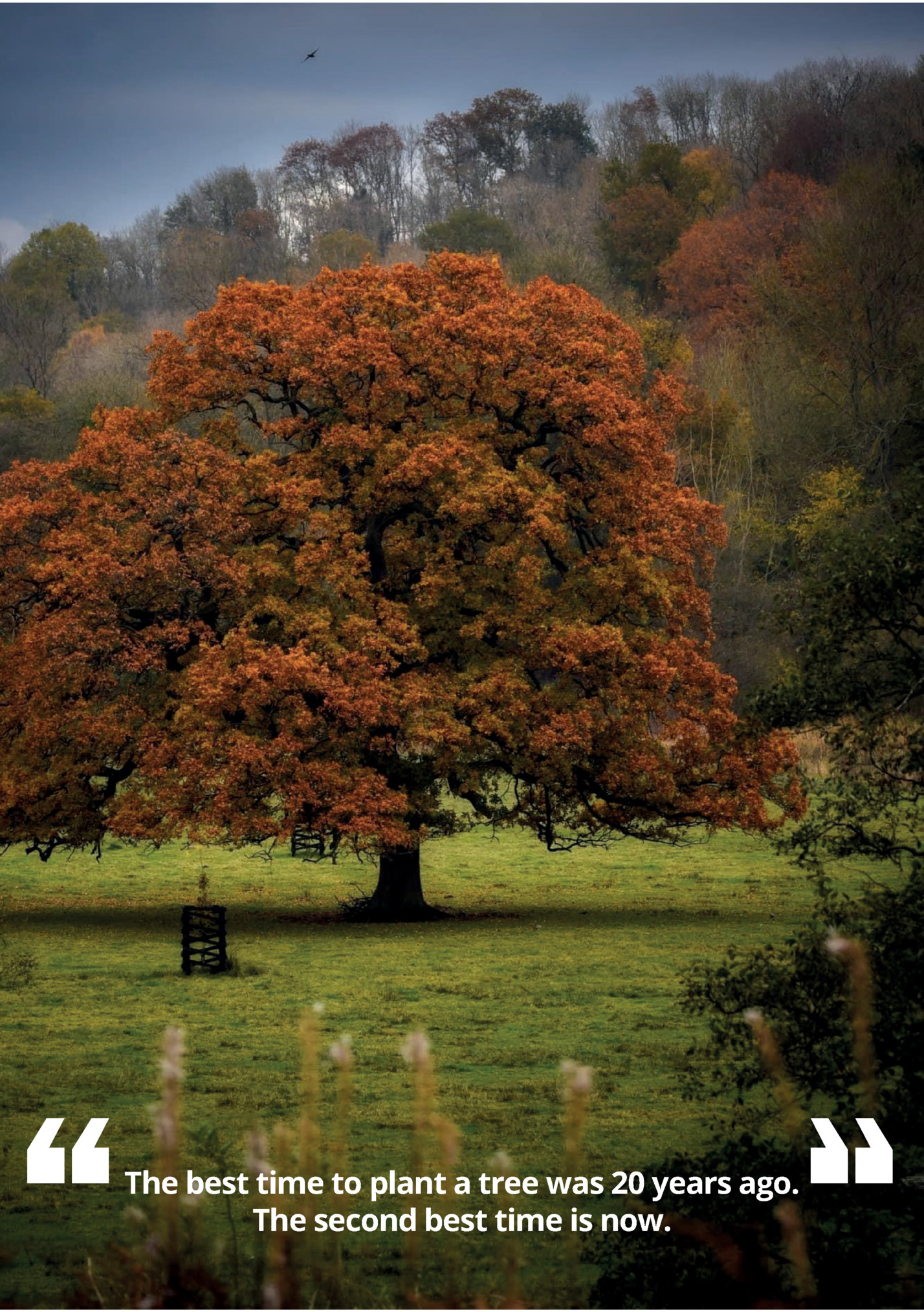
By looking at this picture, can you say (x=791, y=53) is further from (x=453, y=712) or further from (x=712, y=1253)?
(x=712, y=1253)

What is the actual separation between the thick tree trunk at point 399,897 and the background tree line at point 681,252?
13.1 meters

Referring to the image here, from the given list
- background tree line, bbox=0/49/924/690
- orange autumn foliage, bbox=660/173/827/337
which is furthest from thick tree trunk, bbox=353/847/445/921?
orange autumn foliage, bbox=660/173/827/337

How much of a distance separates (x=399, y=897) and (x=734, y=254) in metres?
62.7

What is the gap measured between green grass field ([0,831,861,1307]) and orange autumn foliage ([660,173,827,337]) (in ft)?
157

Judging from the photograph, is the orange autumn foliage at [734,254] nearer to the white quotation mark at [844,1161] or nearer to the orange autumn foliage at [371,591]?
the orange autumn foliage at [371,591]

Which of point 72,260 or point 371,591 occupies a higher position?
point 72,260

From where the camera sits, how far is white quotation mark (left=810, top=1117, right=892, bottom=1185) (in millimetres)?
9102

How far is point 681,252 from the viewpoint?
92688 mm

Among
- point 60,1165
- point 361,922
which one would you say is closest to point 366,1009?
point 60,1165

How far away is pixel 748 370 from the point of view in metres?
76.4

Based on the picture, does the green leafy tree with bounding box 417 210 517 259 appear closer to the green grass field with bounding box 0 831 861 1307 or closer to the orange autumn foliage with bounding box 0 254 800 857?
the green grass field with bounding box 0 831 861 1307

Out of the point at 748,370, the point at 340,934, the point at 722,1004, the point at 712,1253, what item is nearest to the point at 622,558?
the point at 340,934

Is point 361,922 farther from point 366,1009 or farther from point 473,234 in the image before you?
point 473,234

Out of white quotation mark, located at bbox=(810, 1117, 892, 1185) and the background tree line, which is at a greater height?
the background tree line
